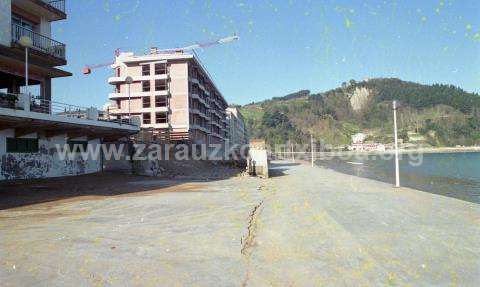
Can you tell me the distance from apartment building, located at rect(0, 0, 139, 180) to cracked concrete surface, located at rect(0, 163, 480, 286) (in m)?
11.5

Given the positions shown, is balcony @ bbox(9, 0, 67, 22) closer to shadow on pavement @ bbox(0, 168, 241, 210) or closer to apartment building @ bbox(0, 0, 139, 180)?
apartment building @ bbox(0, 0, 139, 180)

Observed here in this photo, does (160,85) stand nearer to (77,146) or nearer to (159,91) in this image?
(159,91)

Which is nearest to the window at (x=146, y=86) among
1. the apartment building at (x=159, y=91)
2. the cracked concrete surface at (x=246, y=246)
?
the apartment building at (x=159, y=91)

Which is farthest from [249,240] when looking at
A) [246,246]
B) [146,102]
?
[146,102]

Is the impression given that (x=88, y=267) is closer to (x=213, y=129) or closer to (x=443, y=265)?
(x=443, y=265)

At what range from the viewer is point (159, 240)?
9.24 metres

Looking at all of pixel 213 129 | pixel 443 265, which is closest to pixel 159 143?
pixel 443 265

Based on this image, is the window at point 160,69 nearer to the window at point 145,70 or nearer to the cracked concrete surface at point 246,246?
the window at point 145,70

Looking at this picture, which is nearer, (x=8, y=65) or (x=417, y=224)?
(x=417, y=224)

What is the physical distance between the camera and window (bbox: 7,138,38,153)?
1024 inches

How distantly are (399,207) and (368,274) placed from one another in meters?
8.54

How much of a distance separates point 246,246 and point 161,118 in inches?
2625

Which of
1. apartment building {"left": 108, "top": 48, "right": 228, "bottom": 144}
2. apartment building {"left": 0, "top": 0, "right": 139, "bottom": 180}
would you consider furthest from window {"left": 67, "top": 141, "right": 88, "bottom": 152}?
apartment building {"left": 108, "top": 48, "right": 228, "bottom": 144}

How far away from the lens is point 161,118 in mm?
73125
